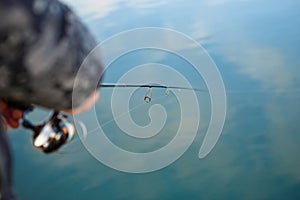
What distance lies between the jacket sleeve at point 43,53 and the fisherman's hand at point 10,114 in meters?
0.09

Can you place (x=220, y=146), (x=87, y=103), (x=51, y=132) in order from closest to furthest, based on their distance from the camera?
(x=87, y=103)
(x=51, y=132)
(x=220, y=146)

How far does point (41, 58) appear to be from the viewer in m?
0.63

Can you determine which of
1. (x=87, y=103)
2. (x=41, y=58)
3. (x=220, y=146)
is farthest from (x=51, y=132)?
(x=220, y=146)

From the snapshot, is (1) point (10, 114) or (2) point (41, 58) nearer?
(2) point (41, 58)

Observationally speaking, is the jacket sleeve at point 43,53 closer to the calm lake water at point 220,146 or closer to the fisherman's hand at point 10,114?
the fisherman's hand at point 10,114

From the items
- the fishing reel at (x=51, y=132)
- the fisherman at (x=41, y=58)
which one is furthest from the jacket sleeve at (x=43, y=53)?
the fishing reel at (x=51, y=132)

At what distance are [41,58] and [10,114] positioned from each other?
259 millimetres

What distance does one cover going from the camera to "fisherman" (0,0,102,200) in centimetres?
61

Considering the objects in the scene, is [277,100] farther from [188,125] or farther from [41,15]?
[41,15]

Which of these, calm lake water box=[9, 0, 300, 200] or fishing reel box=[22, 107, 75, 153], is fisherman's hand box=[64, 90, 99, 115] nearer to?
fishing reel box=[22, 107, 75, 153]

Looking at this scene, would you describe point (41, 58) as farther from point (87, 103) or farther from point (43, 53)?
point (87, 103)

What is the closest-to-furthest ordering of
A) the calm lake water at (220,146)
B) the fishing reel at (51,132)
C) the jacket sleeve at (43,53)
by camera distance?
the jacket sleeve at (43,53), the fishing reel at (51,132), the calm lake water at (220,146)

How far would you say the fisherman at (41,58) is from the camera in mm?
606

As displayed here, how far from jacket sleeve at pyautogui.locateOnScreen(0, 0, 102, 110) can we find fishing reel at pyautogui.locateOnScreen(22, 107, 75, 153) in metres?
0.39
